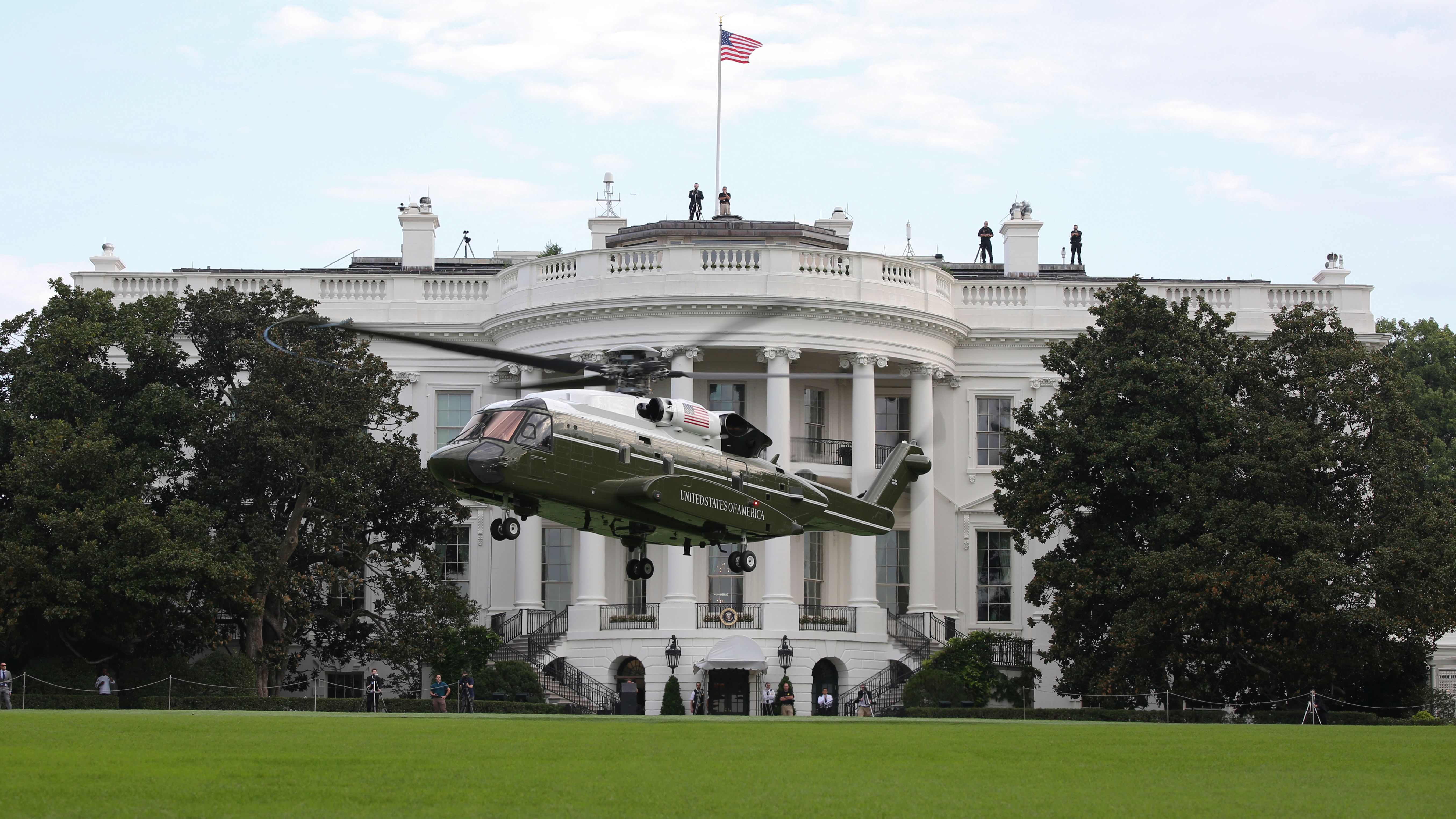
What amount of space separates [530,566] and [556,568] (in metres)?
2.31

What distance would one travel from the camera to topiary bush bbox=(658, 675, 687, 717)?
47.4m

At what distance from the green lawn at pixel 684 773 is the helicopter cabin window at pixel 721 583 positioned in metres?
27.2

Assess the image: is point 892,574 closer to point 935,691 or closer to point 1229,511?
point 935,691

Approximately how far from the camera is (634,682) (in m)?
49.9

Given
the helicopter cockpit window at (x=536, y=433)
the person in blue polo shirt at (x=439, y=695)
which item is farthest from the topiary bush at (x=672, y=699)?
the helicopter cockpit window at (x=536, y=433)

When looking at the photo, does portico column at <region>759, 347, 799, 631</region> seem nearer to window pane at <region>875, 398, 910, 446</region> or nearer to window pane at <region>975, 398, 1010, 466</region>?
window pane at <region>875, 398, 910, 446</region>

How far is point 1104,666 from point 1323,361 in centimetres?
957

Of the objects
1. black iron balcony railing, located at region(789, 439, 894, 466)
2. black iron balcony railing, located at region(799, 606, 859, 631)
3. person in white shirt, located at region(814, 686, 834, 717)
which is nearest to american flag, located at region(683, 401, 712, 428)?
person in white shirt, located at region(814, 686, 834, 717)

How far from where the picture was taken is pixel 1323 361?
44.2m

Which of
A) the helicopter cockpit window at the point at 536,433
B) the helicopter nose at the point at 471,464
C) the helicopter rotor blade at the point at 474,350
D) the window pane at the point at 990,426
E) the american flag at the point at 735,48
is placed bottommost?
the helicopter nose at the point at 471,464

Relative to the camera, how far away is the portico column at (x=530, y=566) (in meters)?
52.8

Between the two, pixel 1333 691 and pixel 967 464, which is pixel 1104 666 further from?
pixel 967 464

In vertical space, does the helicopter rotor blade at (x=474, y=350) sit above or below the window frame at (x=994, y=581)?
above

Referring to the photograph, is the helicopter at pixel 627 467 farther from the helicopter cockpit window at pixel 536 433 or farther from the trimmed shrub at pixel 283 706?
the trimmed shrub at pixel 283 706
